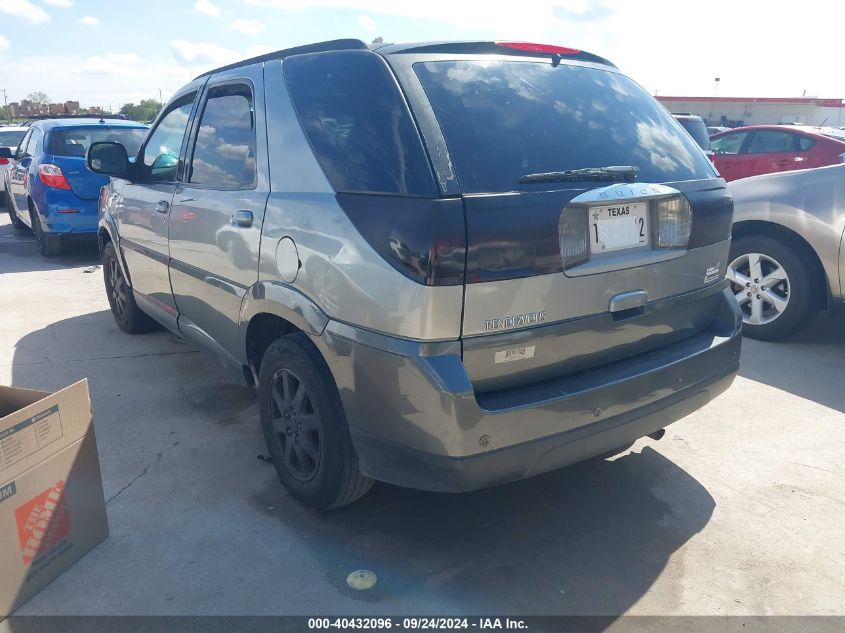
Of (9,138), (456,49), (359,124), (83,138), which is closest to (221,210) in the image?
(359,124)

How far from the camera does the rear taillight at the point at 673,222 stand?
2762 millimetres

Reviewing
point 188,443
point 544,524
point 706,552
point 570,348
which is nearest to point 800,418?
point 706,552

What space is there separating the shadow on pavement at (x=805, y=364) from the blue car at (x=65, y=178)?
717cm

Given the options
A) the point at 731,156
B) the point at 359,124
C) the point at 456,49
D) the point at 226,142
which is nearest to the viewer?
the point at 359,124

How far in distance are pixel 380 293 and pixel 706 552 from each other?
1.69 meters

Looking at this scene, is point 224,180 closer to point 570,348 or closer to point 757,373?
point 570,348

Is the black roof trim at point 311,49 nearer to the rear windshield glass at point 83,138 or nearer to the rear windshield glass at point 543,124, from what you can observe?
the rear windshield glass at point 543,124

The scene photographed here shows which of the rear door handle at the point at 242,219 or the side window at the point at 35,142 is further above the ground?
the side window at the point at 35,142

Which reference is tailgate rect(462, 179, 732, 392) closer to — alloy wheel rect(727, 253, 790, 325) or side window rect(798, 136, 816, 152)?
alloy wheel rect(727, 253, 790, 325)

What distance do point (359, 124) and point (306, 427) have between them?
1250 mm

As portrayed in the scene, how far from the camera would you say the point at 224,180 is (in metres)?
3.51

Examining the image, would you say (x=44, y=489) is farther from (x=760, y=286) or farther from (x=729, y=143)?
(x=729, y=143)

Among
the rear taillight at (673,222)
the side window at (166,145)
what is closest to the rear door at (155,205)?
the side window at (166,145)

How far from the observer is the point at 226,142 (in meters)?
3.56
